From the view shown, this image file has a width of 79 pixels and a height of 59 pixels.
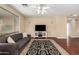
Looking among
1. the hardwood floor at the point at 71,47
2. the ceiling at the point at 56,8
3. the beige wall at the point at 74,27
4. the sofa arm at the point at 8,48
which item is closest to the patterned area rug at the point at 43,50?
the hardwood floor at the point at 71,47

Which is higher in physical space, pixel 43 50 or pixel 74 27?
pixel 74 27

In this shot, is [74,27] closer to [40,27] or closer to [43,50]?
[40,27]

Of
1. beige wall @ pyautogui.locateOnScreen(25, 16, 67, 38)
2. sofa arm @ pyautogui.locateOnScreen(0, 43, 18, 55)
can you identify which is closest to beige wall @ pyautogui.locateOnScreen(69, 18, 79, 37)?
beige wall @ pyautogui.locateOnScreen(25, 16, 67, 38)

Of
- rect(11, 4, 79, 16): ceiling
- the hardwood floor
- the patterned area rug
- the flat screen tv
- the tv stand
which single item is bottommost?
the hardwood floor

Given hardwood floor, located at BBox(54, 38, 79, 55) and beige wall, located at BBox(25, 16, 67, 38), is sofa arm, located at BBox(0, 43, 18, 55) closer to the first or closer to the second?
hardwood floor, located at BBox(54, 38, 79, 55)

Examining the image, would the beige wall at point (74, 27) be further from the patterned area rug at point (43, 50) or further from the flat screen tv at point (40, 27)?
the patterned area rug at point (43, 50)

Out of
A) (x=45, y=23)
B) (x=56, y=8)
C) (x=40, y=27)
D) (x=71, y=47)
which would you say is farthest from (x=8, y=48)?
(x=45, y=23)

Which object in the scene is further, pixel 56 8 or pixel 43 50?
pixel 56 8

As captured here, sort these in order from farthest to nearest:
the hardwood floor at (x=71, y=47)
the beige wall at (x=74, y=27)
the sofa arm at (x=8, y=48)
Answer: the beige wall at (x=74, y=27)
the hardwood floor at (x=71, y=47)
the sofa arm at (x=8, y=48)

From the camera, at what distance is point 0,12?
207 inches

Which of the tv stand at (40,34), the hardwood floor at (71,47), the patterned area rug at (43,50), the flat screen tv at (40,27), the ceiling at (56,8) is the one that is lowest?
the hardwood floor at (71,47)
